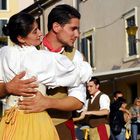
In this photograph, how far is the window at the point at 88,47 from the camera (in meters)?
22.4

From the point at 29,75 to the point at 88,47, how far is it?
20.1 metres

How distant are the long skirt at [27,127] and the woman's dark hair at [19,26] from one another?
41 centimetres

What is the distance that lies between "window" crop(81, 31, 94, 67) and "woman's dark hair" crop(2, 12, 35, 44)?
1927 centimetres

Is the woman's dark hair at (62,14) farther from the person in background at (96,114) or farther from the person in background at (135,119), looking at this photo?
the person in background at (135,119)

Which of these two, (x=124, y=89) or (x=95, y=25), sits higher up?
(x=95, y=25)

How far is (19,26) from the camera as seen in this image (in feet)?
9.48

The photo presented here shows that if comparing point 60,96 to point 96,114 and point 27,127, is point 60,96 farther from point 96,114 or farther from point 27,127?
point 96,114

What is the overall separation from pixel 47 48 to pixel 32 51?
271mm

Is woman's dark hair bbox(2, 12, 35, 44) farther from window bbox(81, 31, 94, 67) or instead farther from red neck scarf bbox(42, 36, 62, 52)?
window bbox(81, 31, 94, 67)

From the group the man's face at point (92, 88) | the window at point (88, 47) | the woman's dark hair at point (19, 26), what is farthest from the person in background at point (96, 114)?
the window at point (88, 47)

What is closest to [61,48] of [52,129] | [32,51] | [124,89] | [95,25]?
[32,51]

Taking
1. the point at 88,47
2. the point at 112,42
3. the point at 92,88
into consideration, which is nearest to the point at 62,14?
the point at 92,88

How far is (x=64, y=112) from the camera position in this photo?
2922 mm

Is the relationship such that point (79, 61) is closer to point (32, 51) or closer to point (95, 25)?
point (32, 51)
